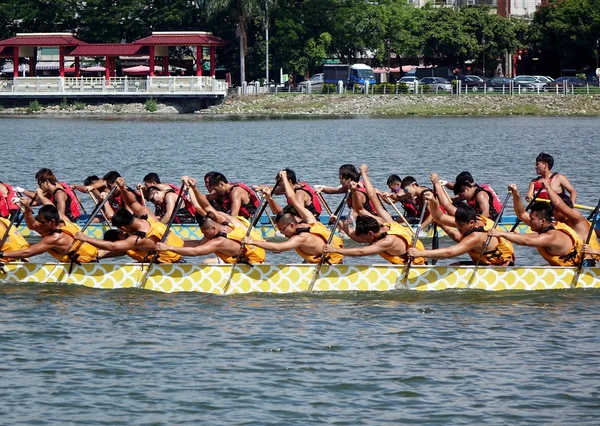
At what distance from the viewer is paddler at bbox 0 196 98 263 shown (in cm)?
1920

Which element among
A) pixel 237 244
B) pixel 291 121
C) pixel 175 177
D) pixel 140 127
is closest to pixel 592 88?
pixel 291 121

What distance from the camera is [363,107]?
78562mm

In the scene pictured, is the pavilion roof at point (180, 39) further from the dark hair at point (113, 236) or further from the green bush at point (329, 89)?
the dark hair at point (113, 236)

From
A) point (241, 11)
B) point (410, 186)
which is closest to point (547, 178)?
point (410, 186)

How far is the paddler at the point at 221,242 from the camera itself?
62.2 feet

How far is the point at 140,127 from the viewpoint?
6950 cm

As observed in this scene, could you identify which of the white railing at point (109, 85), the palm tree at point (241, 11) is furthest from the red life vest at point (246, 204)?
the palm tree at point (241, 11)

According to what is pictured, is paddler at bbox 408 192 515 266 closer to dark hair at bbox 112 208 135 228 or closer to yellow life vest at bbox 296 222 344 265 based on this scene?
yellow life vest at bbox 296 222 344 265

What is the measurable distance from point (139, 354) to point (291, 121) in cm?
5838

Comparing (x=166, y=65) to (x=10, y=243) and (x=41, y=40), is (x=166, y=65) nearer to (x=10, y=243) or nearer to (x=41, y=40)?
(x=41, y=40)

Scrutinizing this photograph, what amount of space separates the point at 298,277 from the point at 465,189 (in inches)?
166

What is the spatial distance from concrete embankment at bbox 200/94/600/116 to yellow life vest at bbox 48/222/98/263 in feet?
188

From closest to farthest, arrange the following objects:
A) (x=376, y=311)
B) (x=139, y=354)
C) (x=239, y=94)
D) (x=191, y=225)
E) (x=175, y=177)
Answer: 1. (x=139, y=354)
2. (x=376, y=311)
3. (x=191, y=225)
4. (x=175, y=177)
5. (x=239, y=94)

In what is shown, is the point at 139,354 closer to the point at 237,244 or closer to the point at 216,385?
the point at 216,385
